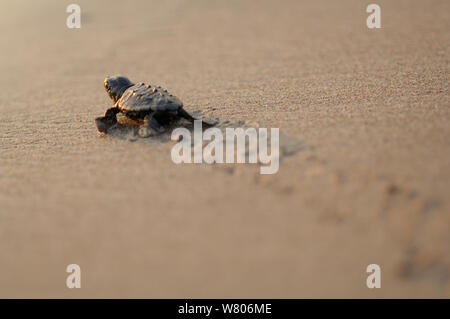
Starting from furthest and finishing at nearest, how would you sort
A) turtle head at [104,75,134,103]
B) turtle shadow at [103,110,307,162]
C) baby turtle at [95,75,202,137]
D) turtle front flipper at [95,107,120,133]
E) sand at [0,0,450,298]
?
turtle head at [104,75,134,103], turtle front flipper at [95,107,120,133], baby turtle at [95,75,202,137], turtle shadow at [103,110,307,162], sand at [0,0,450,298]

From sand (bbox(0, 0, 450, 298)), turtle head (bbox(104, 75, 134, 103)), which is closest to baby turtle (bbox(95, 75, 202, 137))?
sand (bbox(0, 0, 450, 298))

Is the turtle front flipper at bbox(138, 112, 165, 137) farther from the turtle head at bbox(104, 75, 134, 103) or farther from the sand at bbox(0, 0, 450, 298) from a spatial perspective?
the turtle head at bbox(104, 75, 134, 103)

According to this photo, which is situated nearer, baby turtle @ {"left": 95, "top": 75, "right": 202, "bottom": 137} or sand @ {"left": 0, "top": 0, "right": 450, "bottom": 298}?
sand @ {"left": 0, "top": 0, "right": 450, "bottom": 298}

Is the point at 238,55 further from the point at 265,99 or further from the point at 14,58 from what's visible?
the point at 14,58

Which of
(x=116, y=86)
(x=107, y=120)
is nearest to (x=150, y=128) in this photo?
(x=107, y=120)

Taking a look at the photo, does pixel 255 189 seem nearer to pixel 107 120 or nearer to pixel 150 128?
pixel 150 128

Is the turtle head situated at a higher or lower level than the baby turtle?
higher

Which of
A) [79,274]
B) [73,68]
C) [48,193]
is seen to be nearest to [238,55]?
[73,68]
